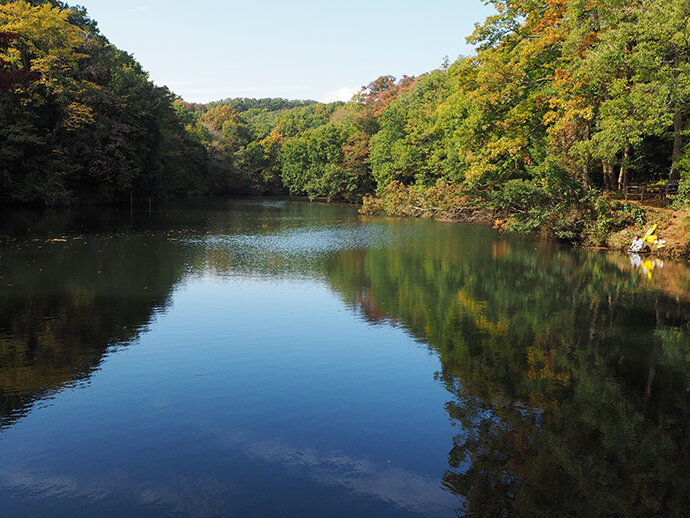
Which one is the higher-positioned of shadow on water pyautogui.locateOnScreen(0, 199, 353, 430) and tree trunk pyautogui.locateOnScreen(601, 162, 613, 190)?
tree trunk pyautogui.locateOnScreen(601, 162, 613, 190)

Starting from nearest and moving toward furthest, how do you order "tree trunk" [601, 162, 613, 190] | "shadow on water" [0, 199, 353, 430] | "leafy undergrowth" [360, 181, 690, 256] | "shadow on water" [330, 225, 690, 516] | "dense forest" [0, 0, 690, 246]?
"shadow on water" [330, 225, 690, 516], "shadow on water" [0, 199, 353, 430], "dense forest" [0, 0, 690, 246], "leafy undergrowth" [360, 181, 690, 256], "tree trunk" [601, 162, 613, 190]

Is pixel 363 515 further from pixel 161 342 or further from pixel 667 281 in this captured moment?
pixel 667 281

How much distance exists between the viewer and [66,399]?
24.0 feet

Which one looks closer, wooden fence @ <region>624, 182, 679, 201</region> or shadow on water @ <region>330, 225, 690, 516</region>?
shadow on water @ <region>330, 225, 690, 516</region>

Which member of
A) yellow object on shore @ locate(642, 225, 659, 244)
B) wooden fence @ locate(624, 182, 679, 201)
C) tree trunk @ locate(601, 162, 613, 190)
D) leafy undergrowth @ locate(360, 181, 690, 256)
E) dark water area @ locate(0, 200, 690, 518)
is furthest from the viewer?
tree trunk @ locate(601, 162, 613, 190)

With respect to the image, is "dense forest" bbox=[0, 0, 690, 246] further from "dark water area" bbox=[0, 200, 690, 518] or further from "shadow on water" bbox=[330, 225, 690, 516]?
"dark water area" bbox=[0, 200, 690, 518]

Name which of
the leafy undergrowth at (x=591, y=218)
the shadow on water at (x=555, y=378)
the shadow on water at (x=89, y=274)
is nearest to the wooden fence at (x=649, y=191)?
the leafy undergrowth at (x=591, y=218)

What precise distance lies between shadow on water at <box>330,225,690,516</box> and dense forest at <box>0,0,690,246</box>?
24.0ft

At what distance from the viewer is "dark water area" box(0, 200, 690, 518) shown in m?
5.32

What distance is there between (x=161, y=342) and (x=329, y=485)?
5.62 metres

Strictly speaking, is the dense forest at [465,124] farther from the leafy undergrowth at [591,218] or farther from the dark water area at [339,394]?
the dark water area at [339,394]

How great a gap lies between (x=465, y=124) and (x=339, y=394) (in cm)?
2237

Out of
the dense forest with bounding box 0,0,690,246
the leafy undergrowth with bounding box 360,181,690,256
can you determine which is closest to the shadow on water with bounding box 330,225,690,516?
the leafy undergrowth with bounding box 360,181,690,256

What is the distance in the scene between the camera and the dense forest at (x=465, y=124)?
20203 mm
